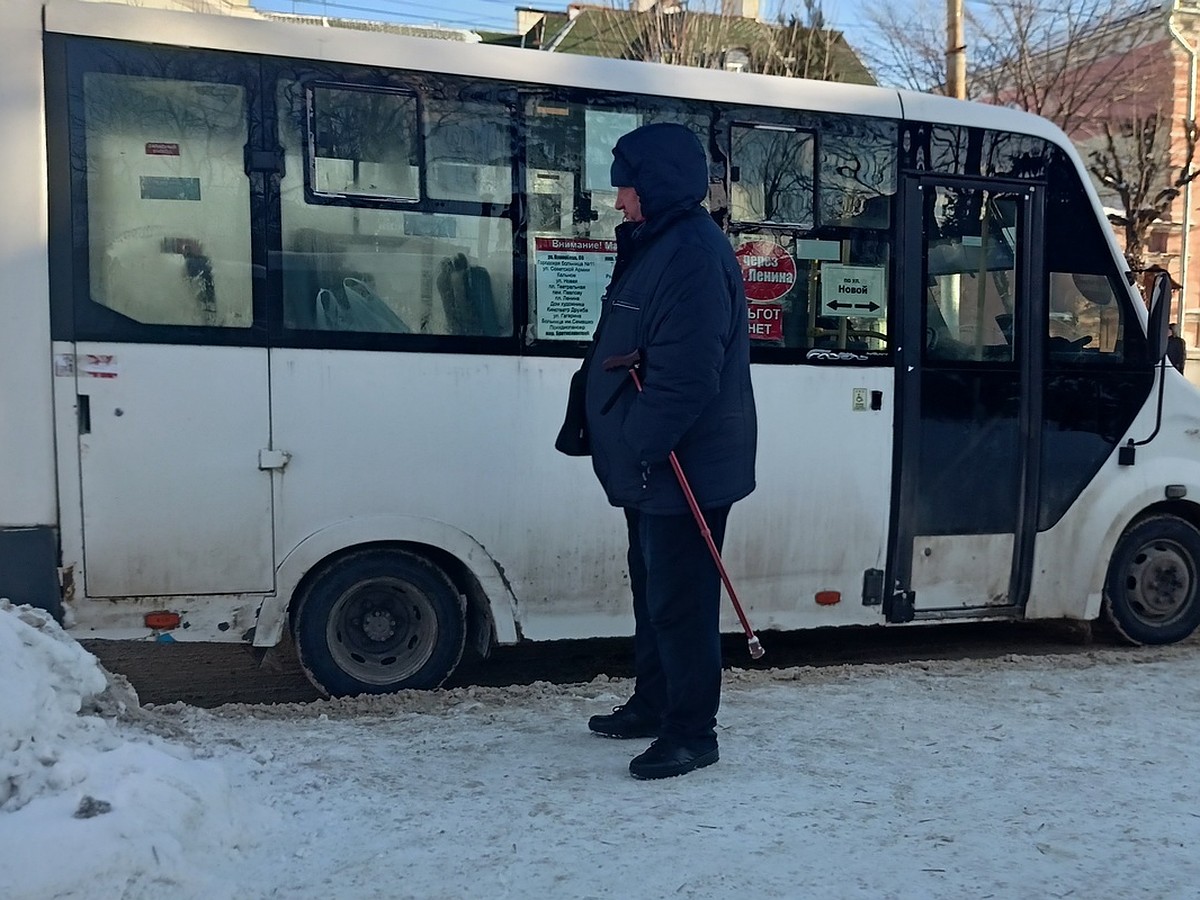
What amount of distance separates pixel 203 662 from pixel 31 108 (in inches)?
120

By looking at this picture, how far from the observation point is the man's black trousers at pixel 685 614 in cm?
382

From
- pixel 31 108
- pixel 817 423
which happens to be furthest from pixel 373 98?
pixel 817 423

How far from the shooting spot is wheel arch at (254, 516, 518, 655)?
4.87 m

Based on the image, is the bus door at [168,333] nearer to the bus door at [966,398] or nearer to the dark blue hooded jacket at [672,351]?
the dark blue hooded jacket at [672,351]

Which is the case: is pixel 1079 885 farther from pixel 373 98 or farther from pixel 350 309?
pixel 373 98

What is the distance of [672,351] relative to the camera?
3.62m

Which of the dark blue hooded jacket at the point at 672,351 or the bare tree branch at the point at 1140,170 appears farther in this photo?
the bare tree branch at the point at 1140,170

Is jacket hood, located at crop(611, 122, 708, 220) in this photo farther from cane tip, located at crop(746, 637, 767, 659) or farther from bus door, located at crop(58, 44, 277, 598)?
bus door, located at crop(58, 44, 277, 598)

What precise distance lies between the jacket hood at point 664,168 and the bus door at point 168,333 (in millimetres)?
1853

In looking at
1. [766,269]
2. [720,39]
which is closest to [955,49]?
[720,39]

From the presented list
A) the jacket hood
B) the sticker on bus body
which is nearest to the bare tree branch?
the jacket hood

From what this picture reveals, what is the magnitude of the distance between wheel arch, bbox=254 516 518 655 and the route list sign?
3.46 ft

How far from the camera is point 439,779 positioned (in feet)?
12.9

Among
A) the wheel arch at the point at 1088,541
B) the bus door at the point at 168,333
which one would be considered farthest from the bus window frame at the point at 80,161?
the wheel arch at the point at 1088,541
